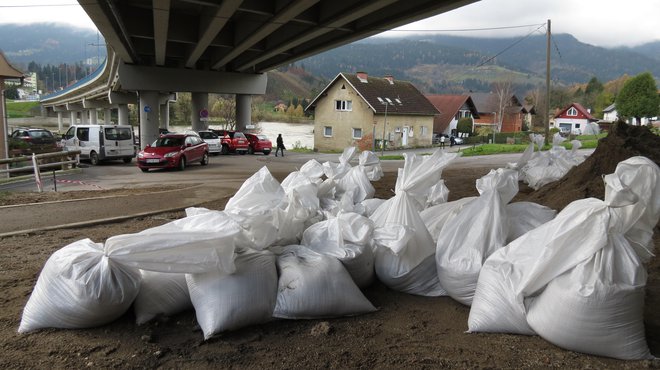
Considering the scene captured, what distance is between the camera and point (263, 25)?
16.4 meters

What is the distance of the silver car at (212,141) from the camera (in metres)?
26.4

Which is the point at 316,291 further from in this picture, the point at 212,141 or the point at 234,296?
the point at 212,141

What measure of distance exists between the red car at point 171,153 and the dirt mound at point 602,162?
1342 centimetres

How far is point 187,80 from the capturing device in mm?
28719

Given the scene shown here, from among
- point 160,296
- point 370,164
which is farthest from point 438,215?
point 370,164

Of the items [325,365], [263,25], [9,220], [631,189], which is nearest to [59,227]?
[9,220]

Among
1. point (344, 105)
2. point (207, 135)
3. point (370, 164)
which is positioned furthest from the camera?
point (344, 105)

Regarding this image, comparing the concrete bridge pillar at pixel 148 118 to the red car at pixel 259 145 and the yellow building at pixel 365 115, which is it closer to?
the red car at pixel 259 145

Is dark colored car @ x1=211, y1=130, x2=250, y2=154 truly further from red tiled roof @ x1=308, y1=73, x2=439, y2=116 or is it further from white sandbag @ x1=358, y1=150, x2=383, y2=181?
white sandbag @ x1=358, y1=150, x2=383, y2=181

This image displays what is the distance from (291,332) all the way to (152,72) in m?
27.0

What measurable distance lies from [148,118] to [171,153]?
41.8 ft

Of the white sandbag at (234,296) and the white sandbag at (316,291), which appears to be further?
the white sandbag at (316,291)

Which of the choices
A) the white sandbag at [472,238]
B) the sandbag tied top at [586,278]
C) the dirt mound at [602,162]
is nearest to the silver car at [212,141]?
the dirt mound at [602,162]

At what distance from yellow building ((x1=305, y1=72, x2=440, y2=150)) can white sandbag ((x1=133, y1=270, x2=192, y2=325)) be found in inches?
1464
